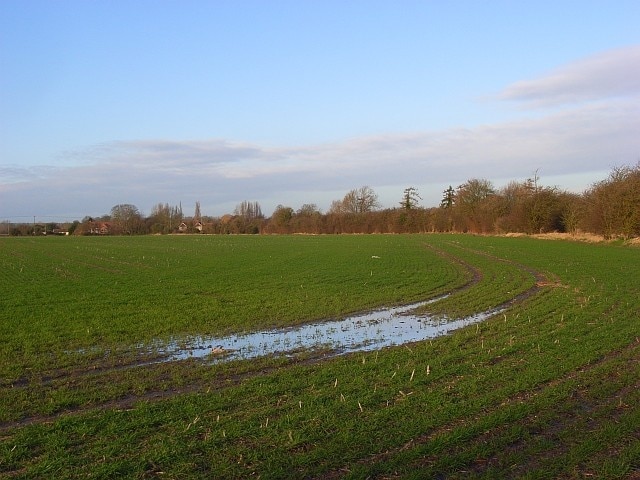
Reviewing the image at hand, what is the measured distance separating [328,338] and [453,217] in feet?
300

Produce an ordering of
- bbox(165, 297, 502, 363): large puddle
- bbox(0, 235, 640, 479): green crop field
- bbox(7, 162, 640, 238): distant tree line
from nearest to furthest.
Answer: bbox(0, 235, 640, 479): green crop field < bbox(165, 297, 502, 363): large puddle < bbox(7, 162, 640, 238): distant tree line


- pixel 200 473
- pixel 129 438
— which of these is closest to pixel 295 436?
pixel 200 473

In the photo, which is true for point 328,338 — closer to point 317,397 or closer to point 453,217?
point 317,397

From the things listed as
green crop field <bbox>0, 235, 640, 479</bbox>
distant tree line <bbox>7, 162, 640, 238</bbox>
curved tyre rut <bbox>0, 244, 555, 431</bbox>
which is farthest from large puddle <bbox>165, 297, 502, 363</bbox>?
distant tree line <bbox>7, 162, 640, 238</bbox>

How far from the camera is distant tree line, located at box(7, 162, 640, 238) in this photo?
169 feet

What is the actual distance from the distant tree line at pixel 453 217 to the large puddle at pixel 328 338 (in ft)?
136

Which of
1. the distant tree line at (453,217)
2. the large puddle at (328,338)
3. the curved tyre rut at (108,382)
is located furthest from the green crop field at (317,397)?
the distant tree line at (453,217)

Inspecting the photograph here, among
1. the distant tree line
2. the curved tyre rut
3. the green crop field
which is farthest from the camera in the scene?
the distant tree line

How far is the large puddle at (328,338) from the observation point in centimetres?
1116

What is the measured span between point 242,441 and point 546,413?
3688 mm

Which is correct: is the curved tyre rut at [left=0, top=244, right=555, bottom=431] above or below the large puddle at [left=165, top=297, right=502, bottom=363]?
above

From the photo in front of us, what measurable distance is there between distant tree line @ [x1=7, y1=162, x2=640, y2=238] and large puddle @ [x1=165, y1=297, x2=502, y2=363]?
41602 mm

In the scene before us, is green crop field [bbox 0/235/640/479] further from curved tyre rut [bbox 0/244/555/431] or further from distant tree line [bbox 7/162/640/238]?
distant tree line [bbox 7/162/640/238]

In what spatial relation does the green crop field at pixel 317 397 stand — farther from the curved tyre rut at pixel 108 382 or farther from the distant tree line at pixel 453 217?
the distant tree line at pixel 453 217
